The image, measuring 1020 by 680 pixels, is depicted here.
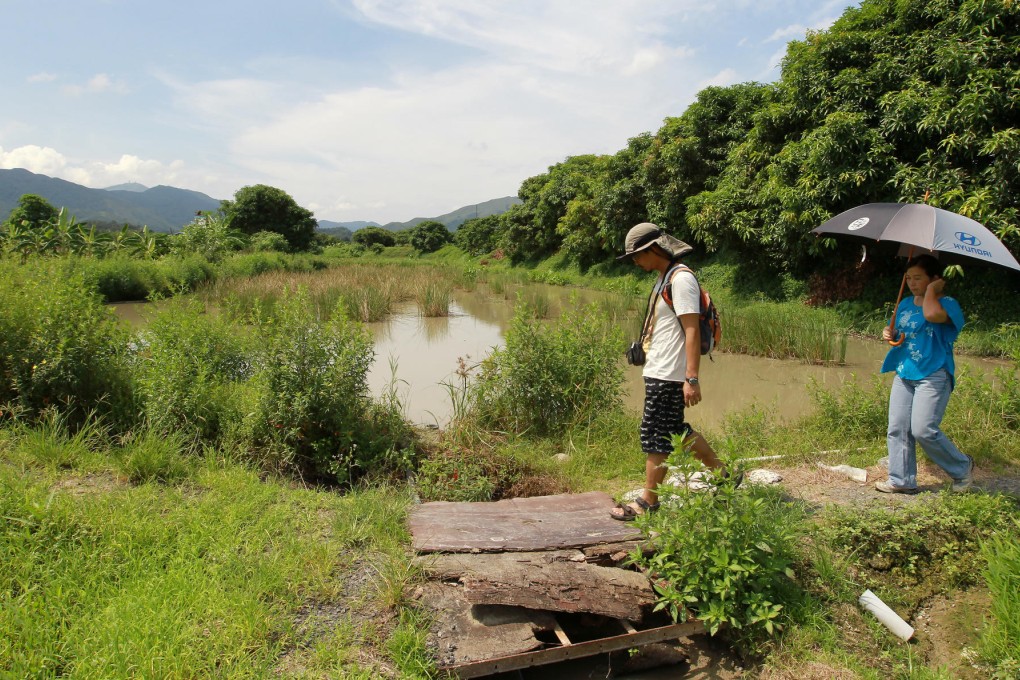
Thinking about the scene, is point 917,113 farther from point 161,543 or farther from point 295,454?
point 161,543

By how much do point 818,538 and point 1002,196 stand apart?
815 centimetres

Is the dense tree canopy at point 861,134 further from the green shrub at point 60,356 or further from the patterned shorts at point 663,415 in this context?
the green shrub at point 60,356

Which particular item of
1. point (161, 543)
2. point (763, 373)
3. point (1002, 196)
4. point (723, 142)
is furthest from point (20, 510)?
point (723, 142)

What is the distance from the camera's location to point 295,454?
4090 mm

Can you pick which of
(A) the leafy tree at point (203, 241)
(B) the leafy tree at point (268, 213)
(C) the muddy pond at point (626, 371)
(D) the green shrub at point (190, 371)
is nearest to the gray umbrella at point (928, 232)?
(C) the muddy pond at point (626, 371)

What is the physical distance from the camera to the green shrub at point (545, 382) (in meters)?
4.83

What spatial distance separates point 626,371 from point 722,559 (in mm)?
5268

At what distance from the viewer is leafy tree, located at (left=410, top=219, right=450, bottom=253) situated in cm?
4494

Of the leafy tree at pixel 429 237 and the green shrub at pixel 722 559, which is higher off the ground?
the leafy tree at pixel 429 237

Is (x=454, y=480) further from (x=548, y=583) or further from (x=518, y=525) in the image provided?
(x=548, y=583)

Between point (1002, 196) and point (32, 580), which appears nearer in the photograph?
point (32, 580)

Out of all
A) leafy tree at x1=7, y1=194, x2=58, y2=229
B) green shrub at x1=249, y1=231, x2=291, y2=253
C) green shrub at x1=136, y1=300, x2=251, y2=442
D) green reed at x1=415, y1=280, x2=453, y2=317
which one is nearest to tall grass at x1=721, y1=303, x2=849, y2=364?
green reed at x1=415, y1=280, x2=453, y2=317

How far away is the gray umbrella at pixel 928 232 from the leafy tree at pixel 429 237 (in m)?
42.1

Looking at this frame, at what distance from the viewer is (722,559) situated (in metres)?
2.35
